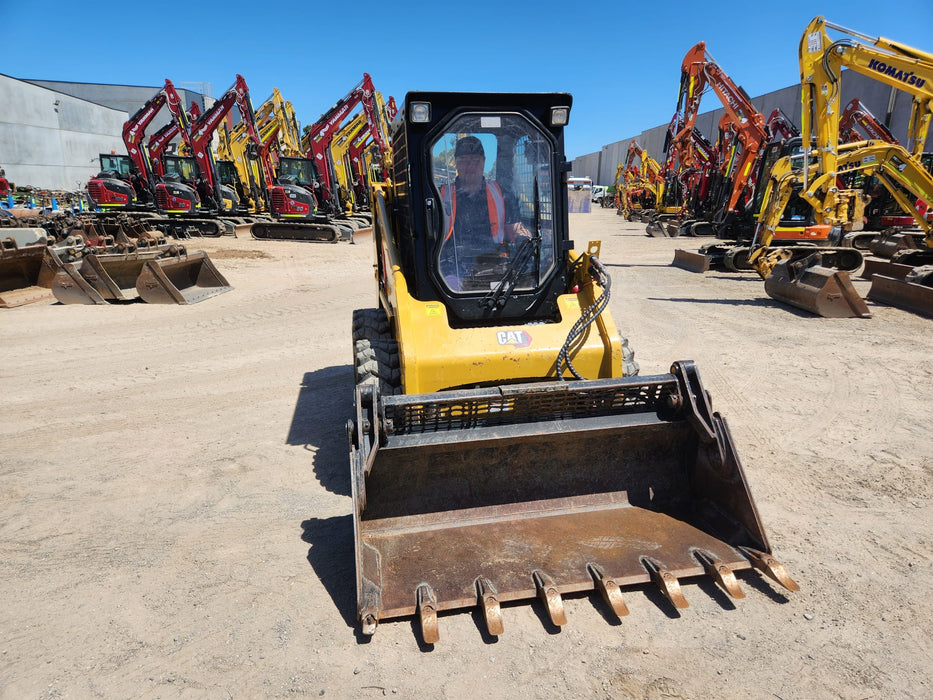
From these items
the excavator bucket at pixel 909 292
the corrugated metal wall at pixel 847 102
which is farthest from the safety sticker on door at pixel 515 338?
the corrugated metal wall at pixel 847 102

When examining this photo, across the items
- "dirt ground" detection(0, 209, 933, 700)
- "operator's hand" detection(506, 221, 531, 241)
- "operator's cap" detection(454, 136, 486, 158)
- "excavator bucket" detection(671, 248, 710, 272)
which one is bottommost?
"dirt ground" detection(0, 209, 933, 700)

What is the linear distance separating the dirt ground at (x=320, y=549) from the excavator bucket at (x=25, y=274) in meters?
3.41

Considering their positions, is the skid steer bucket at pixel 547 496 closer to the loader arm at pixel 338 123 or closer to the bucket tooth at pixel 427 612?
the bucket tooth at pixel 427 612

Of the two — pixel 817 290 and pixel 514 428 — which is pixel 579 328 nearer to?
pixel 514 428

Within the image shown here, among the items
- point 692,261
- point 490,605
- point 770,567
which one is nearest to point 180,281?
point 490,605

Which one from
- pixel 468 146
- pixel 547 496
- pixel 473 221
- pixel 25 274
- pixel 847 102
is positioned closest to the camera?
pixel 547 496

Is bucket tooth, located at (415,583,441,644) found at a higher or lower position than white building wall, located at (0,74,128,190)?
lower

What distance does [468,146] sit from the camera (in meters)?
3.48

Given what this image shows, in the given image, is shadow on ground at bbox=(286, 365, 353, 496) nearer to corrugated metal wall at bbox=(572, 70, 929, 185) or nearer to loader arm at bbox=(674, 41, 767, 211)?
loader arm at bbox=(674, 41, 767, 211)

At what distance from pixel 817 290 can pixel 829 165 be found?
114 inches

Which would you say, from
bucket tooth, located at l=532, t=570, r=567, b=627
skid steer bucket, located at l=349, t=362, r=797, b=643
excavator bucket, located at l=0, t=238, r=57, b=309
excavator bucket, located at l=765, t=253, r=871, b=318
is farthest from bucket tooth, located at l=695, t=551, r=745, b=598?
excavator bucket, located at l=0, t=238, r=57, b=309

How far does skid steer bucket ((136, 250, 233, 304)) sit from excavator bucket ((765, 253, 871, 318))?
933 cm

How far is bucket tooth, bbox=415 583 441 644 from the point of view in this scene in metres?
2.35

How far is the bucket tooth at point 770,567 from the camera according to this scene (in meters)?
2.56
